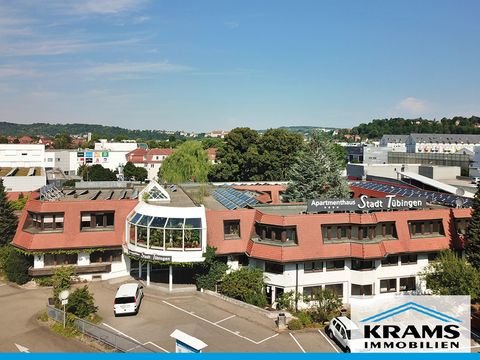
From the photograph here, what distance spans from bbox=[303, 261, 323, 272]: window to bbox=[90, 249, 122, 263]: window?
51.9ft

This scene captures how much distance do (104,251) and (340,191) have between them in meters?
28.7

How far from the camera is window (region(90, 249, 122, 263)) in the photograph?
39469 millimetres

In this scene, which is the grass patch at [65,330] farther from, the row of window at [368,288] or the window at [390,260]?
the window at [390,260]

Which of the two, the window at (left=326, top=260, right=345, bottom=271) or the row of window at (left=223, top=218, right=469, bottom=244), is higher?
the row of window at (left=223, top=218, right=469, bottom=244)

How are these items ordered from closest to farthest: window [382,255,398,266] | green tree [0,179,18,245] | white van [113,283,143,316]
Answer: white van [113,283,143,316] → window [382,255,398,266] → green tree [0,179,18,245]

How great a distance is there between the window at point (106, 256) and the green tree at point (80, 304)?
8.45m

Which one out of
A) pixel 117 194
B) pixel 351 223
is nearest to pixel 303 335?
pixel 351 223

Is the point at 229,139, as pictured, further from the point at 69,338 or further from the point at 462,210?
the point at 69,338

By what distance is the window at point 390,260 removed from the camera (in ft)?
123

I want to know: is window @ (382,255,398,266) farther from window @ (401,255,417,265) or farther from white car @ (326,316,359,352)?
white car @ (326,316,359,352)

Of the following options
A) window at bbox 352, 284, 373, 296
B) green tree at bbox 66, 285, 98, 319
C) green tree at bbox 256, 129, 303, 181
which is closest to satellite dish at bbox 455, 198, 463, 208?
window at bbox 352, 284, 373, 296

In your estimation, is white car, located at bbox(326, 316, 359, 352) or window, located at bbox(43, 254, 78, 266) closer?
white car, located at bbox(326, 316, 359, 352)

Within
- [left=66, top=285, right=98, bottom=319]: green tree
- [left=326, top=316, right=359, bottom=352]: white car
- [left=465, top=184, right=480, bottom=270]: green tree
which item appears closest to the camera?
[left=326, top=316, right=359, bottom=352]: white car

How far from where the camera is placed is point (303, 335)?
29.5 meters
